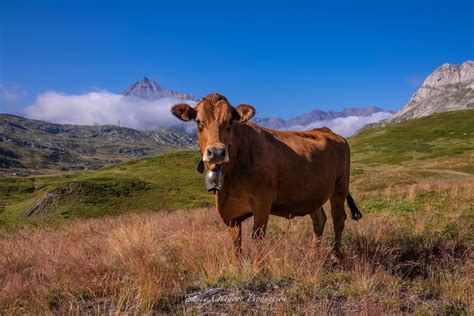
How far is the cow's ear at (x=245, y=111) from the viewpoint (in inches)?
292

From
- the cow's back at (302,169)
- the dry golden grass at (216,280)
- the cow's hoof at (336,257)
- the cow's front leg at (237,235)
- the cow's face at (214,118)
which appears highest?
the cow's face at (214,118)

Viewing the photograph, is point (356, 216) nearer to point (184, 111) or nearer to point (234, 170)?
point (234, 170)

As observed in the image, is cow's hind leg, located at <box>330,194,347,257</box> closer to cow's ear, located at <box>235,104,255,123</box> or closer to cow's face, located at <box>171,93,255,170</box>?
cow's ear, located at <box>235,104,255,123</box>

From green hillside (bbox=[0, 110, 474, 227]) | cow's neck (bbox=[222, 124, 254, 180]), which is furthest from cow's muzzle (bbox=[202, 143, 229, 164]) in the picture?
green hillside (bbox=[0, 110, 474, 227])

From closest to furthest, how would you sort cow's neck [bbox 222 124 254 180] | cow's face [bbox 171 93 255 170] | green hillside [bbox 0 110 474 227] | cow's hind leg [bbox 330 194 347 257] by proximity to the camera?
cow's face [bbox 171 93 255 170] < cow's neck [bbox 222 124 254 180] < cow's hind leg [bbox 330 194 347 257] < green hillside [bbox 0 110 474 227]

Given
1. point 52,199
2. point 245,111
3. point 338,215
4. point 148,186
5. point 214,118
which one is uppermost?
point 245,111

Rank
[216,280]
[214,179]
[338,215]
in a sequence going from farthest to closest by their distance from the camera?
[338,215], [214,179], [216,280]

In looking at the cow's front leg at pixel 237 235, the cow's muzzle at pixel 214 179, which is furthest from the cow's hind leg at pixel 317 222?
the cow's muzzle at pixel 214 179

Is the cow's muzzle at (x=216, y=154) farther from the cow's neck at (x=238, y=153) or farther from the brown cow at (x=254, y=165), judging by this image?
the cow's neck at (x=238, y=153)

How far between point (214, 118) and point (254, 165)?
1.17 m

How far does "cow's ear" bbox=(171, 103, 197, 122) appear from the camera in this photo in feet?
24.3

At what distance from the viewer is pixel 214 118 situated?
279 inches

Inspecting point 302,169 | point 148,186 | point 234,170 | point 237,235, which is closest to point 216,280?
point 237,235

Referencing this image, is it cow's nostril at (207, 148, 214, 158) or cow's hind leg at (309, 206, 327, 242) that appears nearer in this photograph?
cow's nostril at (207, 148, 214, 158)
